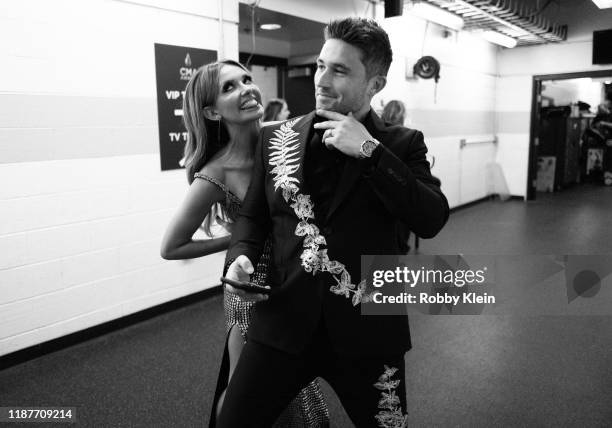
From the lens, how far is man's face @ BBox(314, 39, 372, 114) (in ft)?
3.95

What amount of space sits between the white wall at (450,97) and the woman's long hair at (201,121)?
14.6 ft

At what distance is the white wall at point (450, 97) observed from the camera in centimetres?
647

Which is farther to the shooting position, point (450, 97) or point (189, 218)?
point (450, 97)

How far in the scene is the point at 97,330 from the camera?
3400 mm

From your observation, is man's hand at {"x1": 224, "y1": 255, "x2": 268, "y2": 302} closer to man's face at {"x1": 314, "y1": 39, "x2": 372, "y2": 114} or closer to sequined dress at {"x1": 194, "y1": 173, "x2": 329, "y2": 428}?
sequined dress at {"x1": 194, "y1": 173, "x2": 329, "y2": 428}

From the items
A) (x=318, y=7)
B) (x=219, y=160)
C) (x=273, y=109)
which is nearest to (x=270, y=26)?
(x=318, y=7)

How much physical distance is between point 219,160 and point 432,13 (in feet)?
16.5

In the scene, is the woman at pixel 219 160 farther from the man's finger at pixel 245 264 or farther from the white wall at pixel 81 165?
the white wall at pixel 81 165

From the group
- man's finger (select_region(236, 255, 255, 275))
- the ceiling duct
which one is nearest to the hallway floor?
man's finger (select_region(236, 255, 255, 275))

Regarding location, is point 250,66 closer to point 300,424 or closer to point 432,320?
point 432,320

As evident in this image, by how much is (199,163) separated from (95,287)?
207 cm

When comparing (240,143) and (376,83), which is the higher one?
(376,83)

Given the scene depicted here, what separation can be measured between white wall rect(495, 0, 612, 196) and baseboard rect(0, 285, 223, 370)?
24.0 feet

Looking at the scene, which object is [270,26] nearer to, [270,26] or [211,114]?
[270,26]
